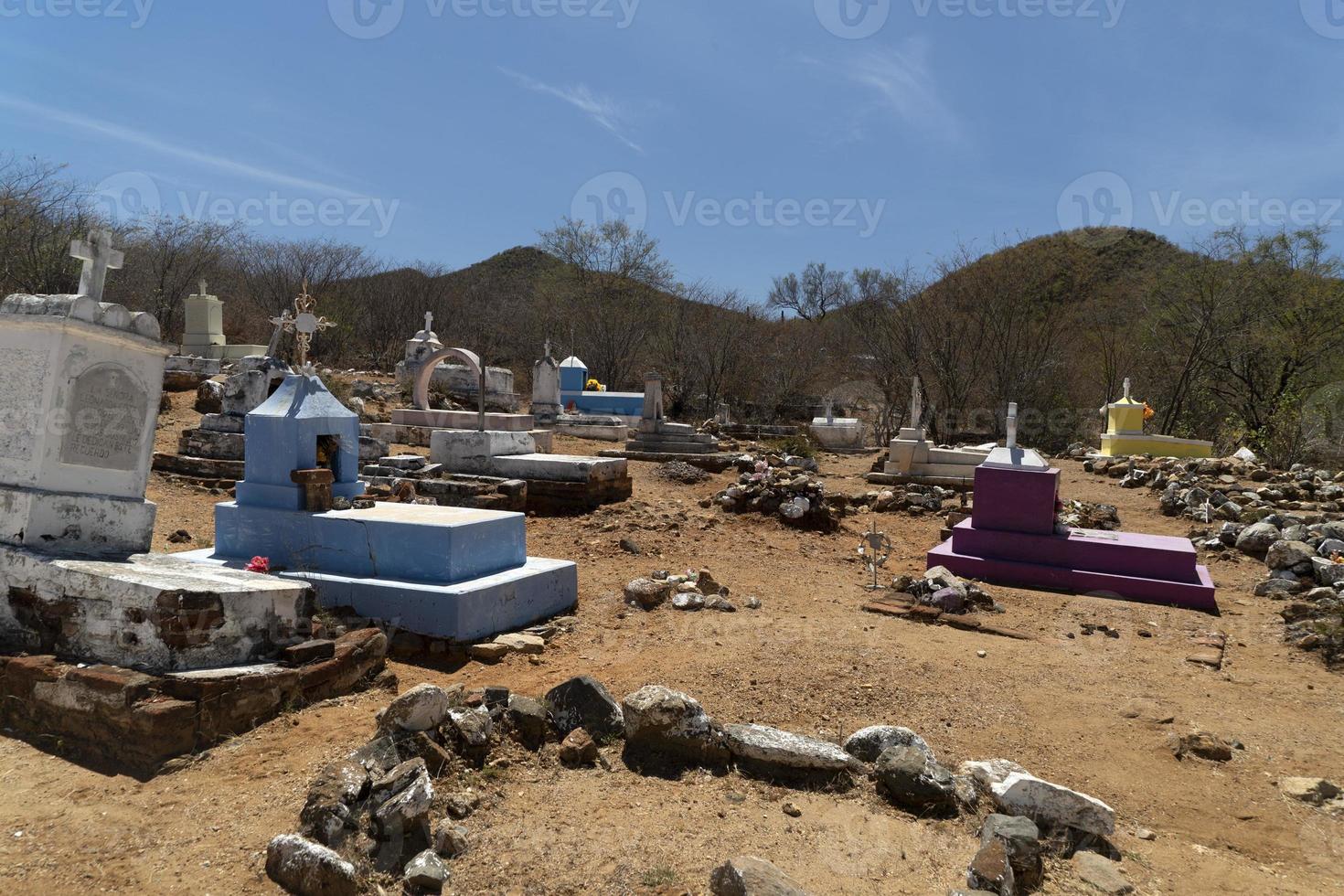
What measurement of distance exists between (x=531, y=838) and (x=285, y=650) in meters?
1.95

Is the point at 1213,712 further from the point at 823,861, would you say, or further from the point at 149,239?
the point at 149,239

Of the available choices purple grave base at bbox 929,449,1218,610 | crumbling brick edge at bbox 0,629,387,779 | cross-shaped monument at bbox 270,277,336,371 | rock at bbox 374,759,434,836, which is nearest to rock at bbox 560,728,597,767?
rock at bbox 374,759,434,836

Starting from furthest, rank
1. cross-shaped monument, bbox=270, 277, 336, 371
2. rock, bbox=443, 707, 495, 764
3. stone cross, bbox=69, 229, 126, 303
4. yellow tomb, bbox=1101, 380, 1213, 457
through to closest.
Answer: yellow tomb, bbox=1101, 380, 1213, 457, cross-shaped monument, bbox=270, 277, 336, 371, stone cross, bbox=69, 229, 126, 303, rock, bbox=443, 707, 495, 764

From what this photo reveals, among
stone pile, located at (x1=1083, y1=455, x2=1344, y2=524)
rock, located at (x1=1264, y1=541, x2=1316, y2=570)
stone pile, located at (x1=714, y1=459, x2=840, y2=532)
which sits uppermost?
stone pile, located at (x1=1083, y1=455, x2=1344, y2=524)

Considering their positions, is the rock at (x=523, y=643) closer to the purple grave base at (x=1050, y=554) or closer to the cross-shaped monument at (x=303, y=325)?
the cross-shaped monument at (x=303, y=325)

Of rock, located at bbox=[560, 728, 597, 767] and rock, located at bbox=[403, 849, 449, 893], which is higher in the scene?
rock, located at bbox=[560, 728, 597, 767]

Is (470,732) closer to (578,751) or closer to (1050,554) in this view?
(578,751)

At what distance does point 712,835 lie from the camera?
289cm

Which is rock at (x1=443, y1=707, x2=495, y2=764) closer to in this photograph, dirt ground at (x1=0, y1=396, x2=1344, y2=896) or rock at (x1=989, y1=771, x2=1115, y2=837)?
dirt ground at (x1=0, y1=396, x2=1344, y2=896)

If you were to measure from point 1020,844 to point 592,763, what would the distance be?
1.72 metres

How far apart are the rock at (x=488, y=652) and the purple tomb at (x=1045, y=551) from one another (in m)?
4.96

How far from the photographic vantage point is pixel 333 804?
2.75 meters

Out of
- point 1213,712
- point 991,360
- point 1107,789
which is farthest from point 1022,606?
point 991,360

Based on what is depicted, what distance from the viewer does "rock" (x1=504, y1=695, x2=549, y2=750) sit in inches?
139
